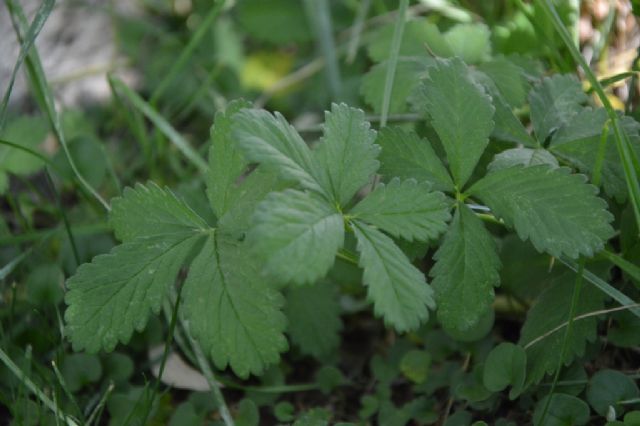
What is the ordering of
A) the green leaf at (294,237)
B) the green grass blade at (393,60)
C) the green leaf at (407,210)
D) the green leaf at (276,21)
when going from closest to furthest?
the green leaf at (294,237) < the green leaf at (407,210) < the green grass blade at (393,60) < the green leaf at (276,21)

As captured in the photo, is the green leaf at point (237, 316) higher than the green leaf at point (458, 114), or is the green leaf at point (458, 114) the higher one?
the green leaf at point (458, 114)

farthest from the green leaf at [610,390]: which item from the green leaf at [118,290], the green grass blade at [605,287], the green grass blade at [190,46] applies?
the green grass blade at [190,46]

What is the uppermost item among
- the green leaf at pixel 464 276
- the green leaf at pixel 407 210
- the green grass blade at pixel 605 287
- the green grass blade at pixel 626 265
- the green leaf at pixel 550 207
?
the green leaf at pixel 407 210

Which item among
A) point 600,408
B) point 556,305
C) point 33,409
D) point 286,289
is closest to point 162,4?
point 286,289

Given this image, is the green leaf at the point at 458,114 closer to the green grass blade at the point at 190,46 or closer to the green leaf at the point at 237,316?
the green leaf at the point at 237,316

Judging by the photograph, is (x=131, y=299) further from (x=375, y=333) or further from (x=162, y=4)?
(x=162, y=4)
